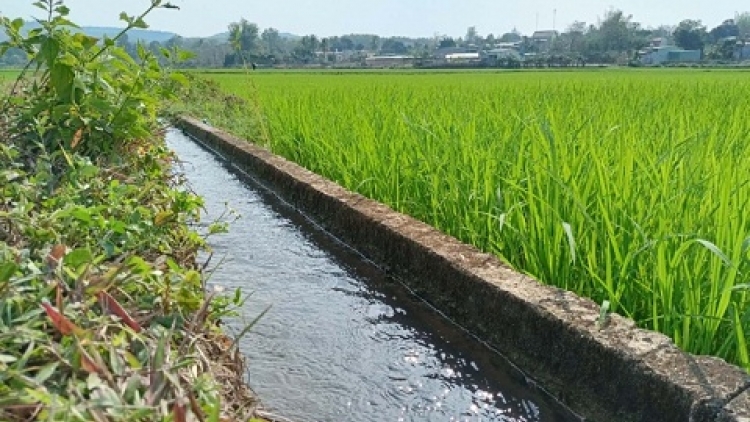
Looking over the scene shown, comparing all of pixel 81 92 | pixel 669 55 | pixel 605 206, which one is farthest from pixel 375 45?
pixel 605 206

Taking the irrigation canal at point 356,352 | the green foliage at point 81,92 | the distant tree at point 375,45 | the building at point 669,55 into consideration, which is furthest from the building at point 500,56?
the green foliage at point 81,92

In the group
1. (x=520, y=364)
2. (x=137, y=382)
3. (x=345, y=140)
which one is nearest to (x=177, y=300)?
(x=137, y=382)

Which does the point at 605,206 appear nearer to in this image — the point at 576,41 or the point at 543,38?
the point at 576,41

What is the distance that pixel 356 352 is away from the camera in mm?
2023

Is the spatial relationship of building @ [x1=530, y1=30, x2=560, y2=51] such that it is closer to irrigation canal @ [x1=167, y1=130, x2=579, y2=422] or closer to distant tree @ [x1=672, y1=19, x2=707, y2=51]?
distant tree @ [x1=672, y1=19, x2=707, y2=51]

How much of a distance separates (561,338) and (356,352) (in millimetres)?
589

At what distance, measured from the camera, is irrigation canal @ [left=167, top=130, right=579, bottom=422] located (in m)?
1.72

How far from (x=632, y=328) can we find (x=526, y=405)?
1.06ft

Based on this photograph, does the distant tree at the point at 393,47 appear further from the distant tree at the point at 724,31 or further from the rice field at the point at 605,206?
the rice field at the point at 605,206

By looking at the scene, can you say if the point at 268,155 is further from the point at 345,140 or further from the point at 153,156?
the point at 153,156

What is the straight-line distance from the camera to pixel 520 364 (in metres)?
1.92

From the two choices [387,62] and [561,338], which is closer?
[561,338]

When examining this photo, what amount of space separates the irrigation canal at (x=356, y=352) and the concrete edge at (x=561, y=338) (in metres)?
0.07

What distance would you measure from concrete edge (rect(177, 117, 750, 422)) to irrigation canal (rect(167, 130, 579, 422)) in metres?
0.07
